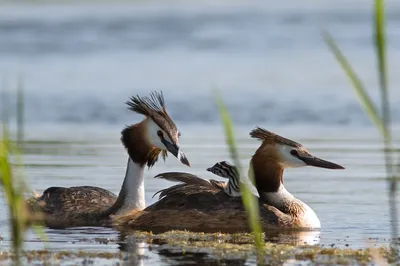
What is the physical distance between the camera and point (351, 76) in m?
5.44

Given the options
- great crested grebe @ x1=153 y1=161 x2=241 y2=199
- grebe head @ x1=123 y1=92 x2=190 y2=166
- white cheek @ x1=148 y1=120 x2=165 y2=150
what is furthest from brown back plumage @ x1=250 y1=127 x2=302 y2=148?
white cheek @ x1=148 y1=120 x2=165 y2=150

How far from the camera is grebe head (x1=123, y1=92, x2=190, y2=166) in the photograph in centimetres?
1216

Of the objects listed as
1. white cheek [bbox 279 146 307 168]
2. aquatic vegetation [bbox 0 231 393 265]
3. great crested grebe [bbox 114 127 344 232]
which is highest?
white cheek [bbox 279 146 307 168]

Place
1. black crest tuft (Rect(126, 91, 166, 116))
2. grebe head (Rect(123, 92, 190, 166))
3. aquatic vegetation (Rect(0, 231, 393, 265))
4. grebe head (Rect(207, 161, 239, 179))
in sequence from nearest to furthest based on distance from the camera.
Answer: aquatic vegetation (Rect(0, 231, 393, 265)) → grebe head (Rect(207, 161, 239, 179)) → grebe head (Rect(123, 92, 190, 166)) → black crest tuft (Rect(126, 91, 166, 116))

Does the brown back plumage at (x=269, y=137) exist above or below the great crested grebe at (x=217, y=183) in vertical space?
above

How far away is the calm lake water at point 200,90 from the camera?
14211mm

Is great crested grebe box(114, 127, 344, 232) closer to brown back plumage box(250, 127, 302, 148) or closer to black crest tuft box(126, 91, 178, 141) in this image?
brown back plumage box(250, 127, 302, 148)

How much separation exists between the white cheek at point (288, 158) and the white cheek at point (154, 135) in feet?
4.33

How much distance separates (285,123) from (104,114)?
3548mm

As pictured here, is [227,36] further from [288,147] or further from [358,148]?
[288,147]

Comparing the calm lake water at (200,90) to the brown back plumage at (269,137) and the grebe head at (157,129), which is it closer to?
the brown back plumage at (269,137)

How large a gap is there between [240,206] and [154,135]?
1.21m

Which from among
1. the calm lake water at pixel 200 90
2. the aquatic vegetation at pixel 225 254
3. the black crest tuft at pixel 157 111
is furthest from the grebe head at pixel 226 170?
the aquatic vegetation at pixel 225 254

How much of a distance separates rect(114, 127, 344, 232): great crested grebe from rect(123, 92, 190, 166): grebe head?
22.4 inches
